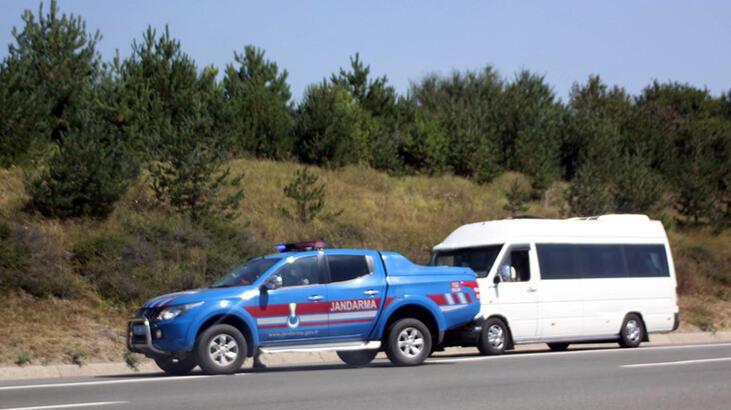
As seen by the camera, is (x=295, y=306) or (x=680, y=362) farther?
(x=680, y=362)

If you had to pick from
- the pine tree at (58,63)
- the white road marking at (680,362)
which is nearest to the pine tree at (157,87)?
the pine tree at (58,63)

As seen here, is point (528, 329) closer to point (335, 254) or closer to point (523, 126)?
point (335, 254)

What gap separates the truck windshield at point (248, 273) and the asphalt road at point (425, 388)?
4.59 feet

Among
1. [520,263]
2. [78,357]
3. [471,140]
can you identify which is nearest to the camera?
[78,357]

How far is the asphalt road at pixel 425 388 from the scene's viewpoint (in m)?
10.5

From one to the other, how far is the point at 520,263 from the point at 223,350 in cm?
772

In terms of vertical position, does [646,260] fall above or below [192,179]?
below

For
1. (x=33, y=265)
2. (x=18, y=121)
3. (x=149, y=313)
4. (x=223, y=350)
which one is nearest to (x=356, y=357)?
(x=223, y=350)

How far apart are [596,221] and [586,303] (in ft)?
→ 6.82

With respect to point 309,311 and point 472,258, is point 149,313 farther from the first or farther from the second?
point 472,258

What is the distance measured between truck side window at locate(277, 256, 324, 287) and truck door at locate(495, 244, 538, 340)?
5.26m

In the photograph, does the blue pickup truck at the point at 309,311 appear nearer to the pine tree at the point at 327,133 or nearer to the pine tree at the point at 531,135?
the pine tree at the point at 327,133

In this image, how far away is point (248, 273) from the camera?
15.3 m

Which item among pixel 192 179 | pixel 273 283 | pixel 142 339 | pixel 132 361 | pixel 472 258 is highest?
pixel 192 179
